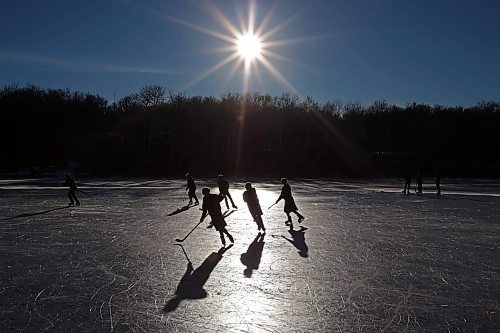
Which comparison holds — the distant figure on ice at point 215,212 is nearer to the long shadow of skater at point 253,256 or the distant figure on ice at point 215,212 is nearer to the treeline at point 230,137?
the long shadow of skater at point 253,256

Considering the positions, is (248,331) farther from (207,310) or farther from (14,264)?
(14,264)

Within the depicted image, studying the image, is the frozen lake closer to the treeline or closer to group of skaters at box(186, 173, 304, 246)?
group of skaters at box(186, 173, 304, 246)

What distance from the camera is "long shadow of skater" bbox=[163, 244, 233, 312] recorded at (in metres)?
5.65

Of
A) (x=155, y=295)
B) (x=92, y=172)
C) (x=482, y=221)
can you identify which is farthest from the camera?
(x=92, y=172)

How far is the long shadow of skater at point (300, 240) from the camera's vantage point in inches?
337

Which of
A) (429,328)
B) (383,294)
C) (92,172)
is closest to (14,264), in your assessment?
(383,294)

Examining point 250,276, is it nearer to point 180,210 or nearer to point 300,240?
point 300,240

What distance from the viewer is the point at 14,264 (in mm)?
7527

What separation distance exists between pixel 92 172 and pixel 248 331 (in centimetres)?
4007

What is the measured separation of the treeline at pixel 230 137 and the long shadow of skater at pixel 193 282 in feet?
116

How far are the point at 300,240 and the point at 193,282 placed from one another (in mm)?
3755

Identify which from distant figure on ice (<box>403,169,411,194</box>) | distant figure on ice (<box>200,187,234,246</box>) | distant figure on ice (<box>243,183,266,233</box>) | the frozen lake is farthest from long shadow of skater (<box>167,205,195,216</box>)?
distant figure on ice (<box>403,169,411,194</box>)

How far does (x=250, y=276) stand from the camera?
675 centimetres

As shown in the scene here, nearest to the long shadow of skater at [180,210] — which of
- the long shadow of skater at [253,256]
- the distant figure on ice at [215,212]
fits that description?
the long shadow of skater at [253,256]
